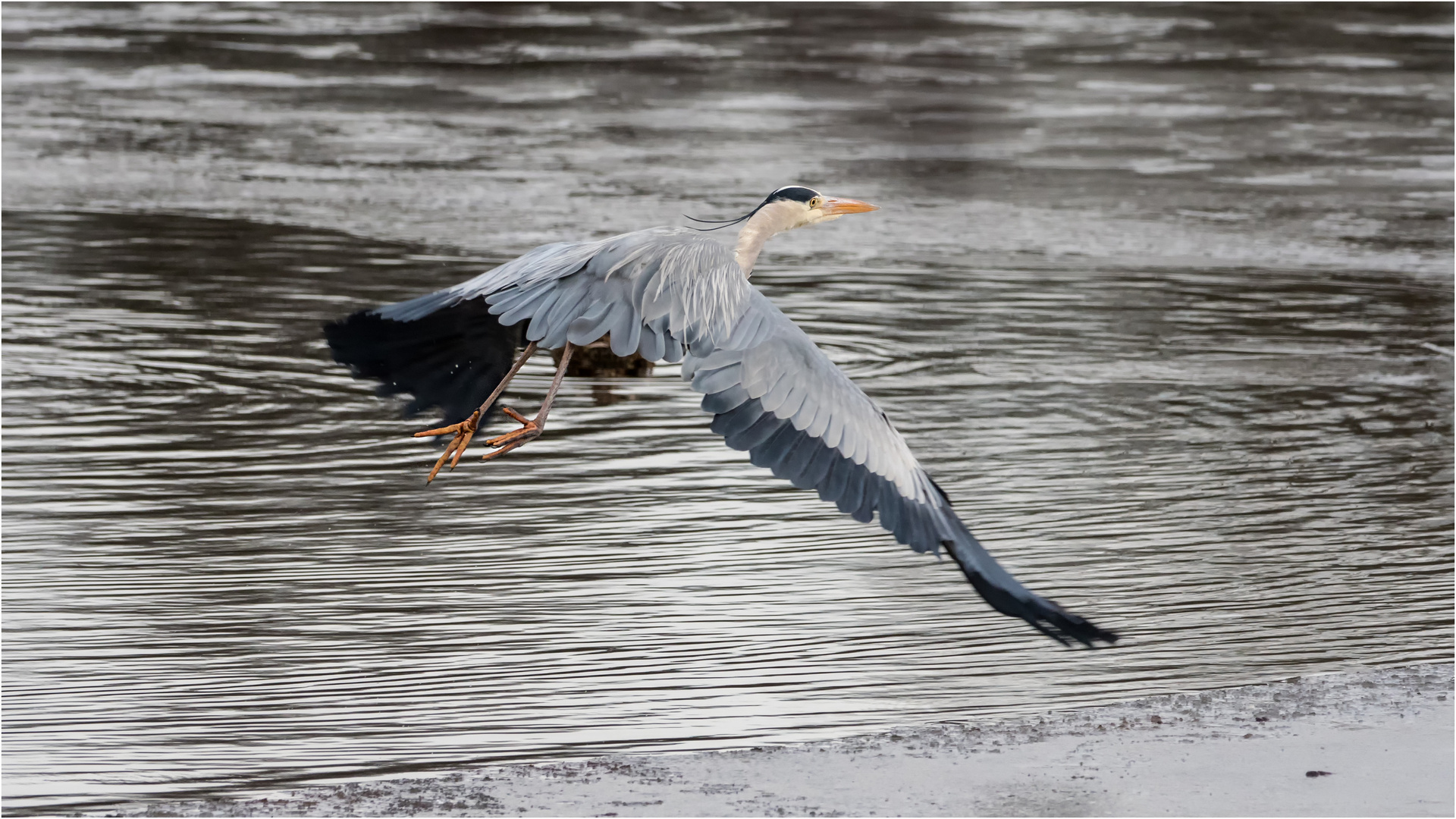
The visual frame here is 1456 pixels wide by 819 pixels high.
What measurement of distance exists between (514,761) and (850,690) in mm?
1166

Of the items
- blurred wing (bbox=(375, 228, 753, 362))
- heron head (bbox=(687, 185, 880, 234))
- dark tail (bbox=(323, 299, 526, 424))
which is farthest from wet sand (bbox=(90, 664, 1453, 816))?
heron head (bbox=(687, 185, 880, 234))

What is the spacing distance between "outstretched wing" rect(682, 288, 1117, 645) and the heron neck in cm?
79

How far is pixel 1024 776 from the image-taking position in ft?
18.0

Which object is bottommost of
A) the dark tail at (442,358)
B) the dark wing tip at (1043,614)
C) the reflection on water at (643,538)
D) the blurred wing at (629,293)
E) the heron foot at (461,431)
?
the reflection on water at (643,538)

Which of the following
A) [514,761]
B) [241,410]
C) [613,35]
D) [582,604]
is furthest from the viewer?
[613,35]

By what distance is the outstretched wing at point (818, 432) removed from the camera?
5.30 m

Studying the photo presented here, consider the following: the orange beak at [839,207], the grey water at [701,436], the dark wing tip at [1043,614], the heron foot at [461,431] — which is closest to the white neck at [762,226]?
the orange beak at [839,207]

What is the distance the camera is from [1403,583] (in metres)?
7.48

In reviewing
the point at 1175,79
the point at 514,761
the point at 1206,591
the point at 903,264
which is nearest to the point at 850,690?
the point at 514,761

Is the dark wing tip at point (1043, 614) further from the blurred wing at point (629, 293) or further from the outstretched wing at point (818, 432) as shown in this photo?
the blurred wing at point (629, 293)

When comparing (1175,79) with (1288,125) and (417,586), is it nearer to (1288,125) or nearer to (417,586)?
(1288,125)

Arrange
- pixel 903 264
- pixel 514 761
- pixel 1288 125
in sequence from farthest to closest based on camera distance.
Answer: pixel 1288 125 → pixel 903 264 → pixel 514 761

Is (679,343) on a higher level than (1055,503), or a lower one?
higher

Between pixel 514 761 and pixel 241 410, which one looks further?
pixel 241 410
